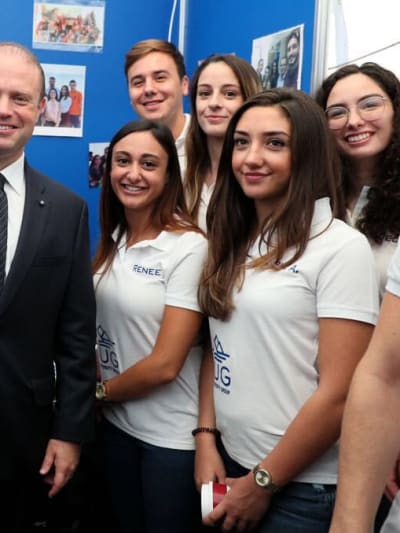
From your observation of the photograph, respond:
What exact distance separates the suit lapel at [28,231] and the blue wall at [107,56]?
1.64m

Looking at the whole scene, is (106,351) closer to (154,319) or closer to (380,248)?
(154,319)

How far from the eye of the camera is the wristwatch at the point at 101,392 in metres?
1.70

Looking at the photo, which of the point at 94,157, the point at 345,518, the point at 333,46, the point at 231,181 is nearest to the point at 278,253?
the point at 231,181

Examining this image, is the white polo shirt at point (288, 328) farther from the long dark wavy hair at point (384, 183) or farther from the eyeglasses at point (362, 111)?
the eyeglasses at point (362, 111)

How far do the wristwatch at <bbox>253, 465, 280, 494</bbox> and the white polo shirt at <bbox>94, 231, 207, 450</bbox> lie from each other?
290 millimetres

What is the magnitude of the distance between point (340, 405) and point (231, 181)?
0.60 meters

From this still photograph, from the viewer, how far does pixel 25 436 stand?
1548 mm

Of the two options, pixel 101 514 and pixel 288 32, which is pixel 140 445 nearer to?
pixel 101 514

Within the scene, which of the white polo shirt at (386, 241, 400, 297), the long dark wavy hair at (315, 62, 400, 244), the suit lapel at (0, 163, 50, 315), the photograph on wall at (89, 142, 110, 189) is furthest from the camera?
the photograph on wall at (89, 142, 110, 189)

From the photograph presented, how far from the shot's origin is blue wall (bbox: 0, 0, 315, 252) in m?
3.01

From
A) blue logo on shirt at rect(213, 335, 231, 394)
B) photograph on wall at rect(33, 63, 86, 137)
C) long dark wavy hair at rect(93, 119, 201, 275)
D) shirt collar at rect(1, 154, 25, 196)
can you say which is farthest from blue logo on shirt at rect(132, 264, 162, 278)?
photograph on wall at rect(33, 63, 86, 137)

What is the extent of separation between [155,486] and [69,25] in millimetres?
2305

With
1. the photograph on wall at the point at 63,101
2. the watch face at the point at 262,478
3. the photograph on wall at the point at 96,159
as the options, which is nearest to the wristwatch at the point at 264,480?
the watch face at the point at 262,478

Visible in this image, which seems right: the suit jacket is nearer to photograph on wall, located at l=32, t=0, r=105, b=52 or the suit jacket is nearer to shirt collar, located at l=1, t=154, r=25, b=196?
shirt collar, located at l=1, t=154, r=25, b=196
